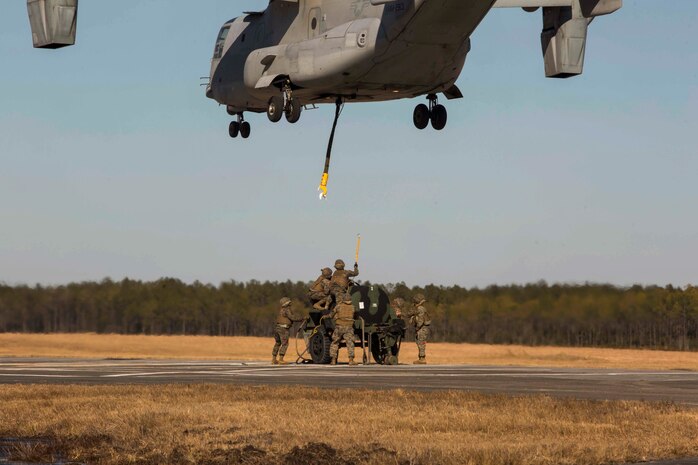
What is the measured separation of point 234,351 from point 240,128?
2169 cm

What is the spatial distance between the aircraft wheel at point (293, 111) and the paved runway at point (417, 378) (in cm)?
610

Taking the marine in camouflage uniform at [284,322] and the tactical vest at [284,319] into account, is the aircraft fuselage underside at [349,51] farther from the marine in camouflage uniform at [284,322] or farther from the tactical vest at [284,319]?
the tactical vest at [284,319]

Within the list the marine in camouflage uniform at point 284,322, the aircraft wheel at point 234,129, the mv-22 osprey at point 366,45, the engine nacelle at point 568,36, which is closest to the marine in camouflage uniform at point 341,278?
the marine in camouflage uniform at point 284,322

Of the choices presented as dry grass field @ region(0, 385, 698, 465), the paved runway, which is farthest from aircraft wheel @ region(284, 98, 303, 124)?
dry grass field @ region(0, 385, 698, 465)

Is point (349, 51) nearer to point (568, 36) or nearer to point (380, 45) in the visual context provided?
point (380, 45)

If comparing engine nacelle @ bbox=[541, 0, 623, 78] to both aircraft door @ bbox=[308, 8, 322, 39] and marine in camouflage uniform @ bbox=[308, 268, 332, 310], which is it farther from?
marine in camouflage uniform @ bbox=[308, 268, 332, 310]

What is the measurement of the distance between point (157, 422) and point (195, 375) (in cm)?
1125

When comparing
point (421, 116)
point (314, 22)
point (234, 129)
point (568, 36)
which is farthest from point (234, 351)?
point (568, 36)

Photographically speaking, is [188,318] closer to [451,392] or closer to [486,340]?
[486,340]

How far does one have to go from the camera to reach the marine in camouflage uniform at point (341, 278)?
32.0 metres

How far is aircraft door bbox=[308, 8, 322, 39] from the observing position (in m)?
30.5

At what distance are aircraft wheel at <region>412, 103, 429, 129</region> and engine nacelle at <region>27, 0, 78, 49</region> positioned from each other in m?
10.5

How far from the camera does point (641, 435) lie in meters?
15.1

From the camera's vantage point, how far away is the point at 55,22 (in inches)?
987
